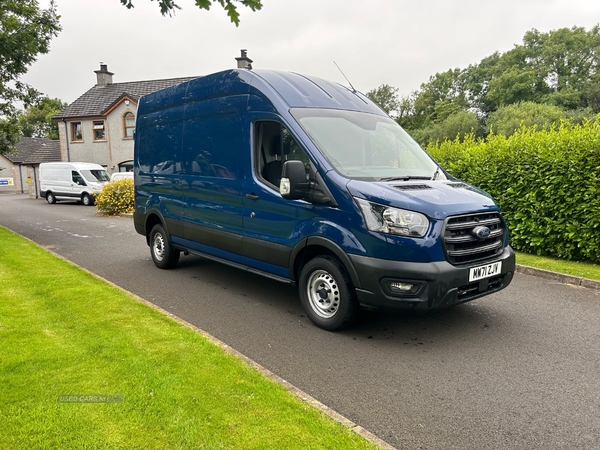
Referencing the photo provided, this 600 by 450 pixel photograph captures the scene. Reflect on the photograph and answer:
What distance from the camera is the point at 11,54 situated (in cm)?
1199

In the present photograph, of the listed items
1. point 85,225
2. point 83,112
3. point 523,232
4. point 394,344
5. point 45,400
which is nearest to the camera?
point 45,400

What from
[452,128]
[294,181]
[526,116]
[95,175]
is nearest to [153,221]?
[294,181]

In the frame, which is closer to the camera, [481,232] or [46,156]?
[481,232]

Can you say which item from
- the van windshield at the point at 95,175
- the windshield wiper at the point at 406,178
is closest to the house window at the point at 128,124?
the van windshield at the point at 95,175

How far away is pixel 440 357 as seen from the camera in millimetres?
4078

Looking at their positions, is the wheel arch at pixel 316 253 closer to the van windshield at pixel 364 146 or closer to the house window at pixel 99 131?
the van windshield at pixel 364 146

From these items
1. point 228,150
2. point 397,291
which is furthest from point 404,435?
point 228,150

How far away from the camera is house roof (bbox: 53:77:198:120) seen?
111 ft

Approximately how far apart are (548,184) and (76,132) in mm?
36188

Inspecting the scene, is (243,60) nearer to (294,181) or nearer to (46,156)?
(46,156)

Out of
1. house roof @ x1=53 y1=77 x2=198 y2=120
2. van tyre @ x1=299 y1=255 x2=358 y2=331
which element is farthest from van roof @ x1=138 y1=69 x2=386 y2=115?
house roof @ x1=53 y1=77 x2=198 y2=120

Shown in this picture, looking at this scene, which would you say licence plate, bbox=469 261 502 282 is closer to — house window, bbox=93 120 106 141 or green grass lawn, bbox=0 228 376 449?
green grass lawn, bbox=0 228 376 449

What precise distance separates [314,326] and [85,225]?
40.6 feet

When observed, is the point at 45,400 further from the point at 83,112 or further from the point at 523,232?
the point at 83,112
